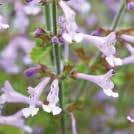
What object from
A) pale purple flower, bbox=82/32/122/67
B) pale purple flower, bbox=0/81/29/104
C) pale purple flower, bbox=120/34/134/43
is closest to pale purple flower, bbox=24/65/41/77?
pale purple flower, bbox=0/81/29/104

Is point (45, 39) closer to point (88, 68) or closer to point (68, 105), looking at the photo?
point (68, 105)

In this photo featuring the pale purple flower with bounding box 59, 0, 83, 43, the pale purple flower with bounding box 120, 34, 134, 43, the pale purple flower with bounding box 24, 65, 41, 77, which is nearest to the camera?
the pale purple flower with bounding box 59, 0, 83, 43

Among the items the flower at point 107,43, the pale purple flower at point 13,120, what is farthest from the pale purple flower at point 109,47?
the pale purple flower at point 13,120

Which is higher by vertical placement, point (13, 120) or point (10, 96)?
point (10, 96)

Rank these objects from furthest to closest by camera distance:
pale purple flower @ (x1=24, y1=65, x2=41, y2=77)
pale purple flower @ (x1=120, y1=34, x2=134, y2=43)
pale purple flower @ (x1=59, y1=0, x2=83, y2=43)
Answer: pale purple flower @ (x1=120, y1=34, x2=134, y2=43)
pale purple flower @ (x1=24, y1=65, x2=41, y2=77)
pale purple flower @ (x1=59, y1=0, x2=83, y2=43)

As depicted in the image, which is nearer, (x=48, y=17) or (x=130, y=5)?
(x=130, y=5)

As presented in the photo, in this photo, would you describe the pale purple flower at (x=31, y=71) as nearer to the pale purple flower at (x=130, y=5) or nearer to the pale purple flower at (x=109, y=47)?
the pale purple flower at (x=109, y=47)

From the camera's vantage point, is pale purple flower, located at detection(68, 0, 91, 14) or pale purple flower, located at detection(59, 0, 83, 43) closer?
pale purple flower, located at detection(59, 0, 83, 43)

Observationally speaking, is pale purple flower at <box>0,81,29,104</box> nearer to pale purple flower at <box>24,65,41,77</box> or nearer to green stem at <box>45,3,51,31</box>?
pale purple flower at <box>24,65,41,77</box>

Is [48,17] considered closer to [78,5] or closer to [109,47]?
[78,5]

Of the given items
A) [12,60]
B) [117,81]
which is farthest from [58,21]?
[12,60]

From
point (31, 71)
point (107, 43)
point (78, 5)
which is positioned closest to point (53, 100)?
point (31, 71)

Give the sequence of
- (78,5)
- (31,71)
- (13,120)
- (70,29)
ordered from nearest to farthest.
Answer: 1. (70,29)
2. (31,71)
3. (78,5)
4. (13,120)
